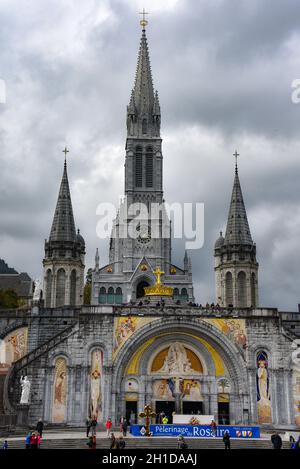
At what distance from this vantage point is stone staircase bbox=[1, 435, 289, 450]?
3288 cm

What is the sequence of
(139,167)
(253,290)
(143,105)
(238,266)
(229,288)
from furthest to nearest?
1. (143,105)
2. (139,167)
3. (229,288)
4. (253,290)
5. (238,266)

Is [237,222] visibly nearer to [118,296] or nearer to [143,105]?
[118,296]

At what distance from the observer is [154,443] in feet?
110

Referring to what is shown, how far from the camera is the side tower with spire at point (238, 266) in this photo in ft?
225

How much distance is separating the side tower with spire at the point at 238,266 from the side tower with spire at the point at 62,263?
17818mm

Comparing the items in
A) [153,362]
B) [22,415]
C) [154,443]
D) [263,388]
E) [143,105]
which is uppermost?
[143,105]

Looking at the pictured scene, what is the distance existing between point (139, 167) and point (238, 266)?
127ft

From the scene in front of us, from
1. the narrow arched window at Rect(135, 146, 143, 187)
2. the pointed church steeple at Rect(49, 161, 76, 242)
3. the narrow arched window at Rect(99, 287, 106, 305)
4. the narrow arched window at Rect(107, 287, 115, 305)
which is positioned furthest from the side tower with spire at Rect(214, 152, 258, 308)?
the narrow arched window at Rect(135, 146, 143, 187)

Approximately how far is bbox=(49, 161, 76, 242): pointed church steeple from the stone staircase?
39397 millimetres

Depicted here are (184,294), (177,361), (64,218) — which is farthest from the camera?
(184,294)

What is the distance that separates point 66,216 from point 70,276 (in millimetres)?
7481

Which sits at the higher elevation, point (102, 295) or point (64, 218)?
point (64, 218)

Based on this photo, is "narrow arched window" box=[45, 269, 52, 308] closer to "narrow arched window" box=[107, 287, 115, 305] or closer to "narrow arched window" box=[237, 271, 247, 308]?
"narrow arched window" box=[107, 287, 115, 305]

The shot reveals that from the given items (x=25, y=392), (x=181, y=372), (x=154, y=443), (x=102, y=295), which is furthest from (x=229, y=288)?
(x=154, y=443)
